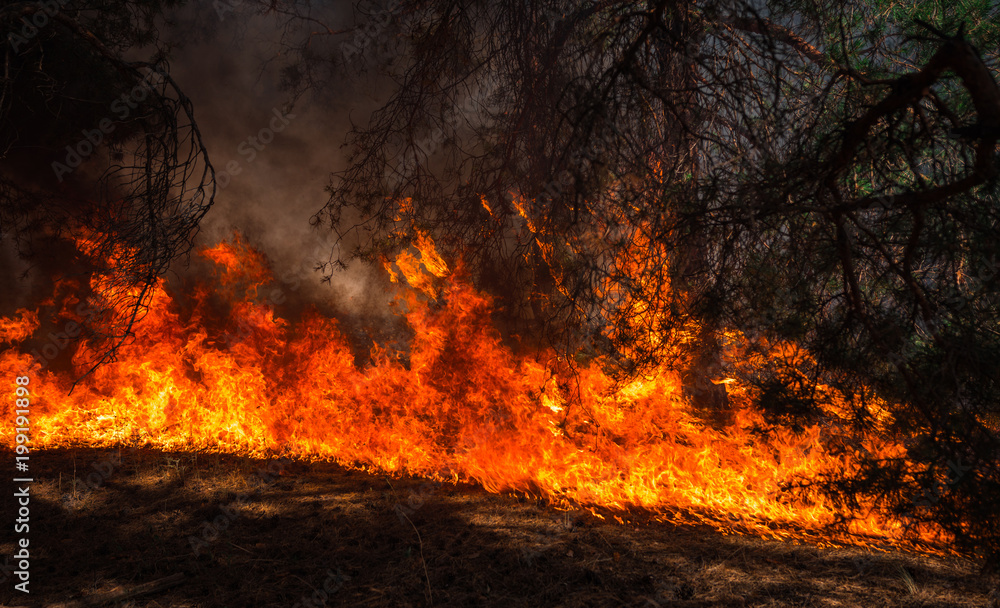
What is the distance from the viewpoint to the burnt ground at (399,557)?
3.45 meters

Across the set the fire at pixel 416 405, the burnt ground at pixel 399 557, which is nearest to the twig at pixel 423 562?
the burnt ground at pixel 399 557

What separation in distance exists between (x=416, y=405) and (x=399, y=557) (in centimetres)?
345

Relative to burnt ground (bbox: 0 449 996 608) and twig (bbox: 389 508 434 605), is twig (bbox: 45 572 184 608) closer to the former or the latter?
burnt ground (bbox: 0 449 996 608)

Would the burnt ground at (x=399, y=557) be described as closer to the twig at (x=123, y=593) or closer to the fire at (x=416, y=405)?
the twig at (x=123, y=593)

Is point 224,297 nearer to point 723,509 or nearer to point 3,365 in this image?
point 3,365

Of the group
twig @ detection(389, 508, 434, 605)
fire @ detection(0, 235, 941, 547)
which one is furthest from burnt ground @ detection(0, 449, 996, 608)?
fire @ detection(0, 235, 941, 547)

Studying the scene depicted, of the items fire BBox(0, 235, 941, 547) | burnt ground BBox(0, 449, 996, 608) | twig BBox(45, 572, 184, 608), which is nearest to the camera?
twig BBox(45, 572, 184, 608)

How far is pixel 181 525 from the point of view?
4.64m

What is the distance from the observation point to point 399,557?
405 cm

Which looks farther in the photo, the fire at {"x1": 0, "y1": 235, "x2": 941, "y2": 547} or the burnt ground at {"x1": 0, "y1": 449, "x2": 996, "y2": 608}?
the fire at {"x1": 0, "y1": 235, "x2": 941, "y2": 547}

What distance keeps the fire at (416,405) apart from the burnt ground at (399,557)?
97cm

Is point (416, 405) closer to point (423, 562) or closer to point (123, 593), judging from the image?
point (423, 562)

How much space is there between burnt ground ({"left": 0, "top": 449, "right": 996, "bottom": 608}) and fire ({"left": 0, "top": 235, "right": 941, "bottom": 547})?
97cm

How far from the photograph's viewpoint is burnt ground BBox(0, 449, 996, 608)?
3.45 meters
